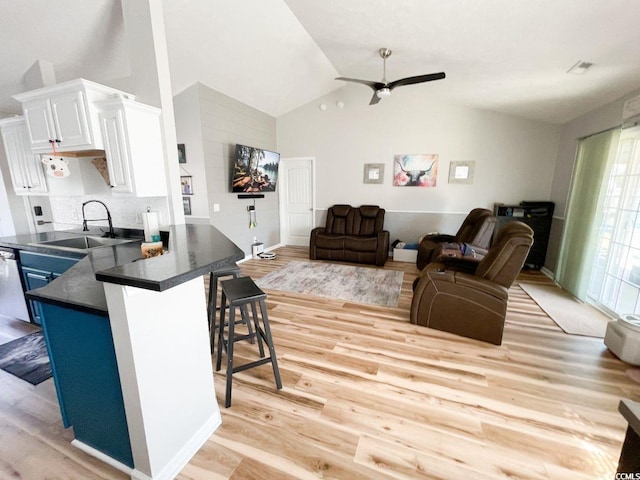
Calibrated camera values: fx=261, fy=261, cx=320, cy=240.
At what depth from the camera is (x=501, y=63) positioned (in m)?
2.88

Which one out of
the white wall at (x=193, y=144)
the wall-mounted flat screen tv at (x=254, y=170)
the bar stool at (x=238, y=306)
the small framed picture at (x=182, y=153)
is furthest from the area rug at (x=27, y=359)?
the wall-mounted flat screen tv at (x=254, y=170)

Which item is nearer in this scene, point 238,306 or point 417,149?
point 238,306

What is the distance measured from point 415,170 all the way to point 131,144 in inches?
182

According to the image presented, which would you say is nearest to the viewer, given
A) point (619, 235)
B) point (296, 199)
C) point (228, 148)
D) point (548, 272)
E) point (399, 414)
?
point (399, 414)

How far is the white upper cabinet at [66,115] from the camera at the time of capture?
2.04 meters

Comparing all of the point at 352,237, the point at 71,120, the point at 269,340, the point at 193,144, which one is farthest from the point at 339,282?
the point at 71,120

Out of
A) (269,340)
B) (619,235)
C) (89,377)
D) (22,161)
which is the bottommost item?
(269,340)

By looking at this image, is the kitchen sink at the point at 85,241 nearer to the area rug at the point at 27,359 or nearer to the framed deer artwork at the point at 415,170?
the area rug at the point at 27,359

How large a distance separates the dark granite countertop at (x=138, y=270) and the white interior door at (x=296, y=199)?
4.11 m

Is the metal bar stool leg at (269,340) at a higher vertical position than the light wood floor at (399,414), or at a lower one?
higher

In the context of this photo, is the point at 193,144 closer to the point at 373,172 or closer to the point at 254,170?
the point at 254,170

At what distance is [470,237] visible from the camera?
392 cm

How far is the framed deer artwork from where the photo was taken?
505cm

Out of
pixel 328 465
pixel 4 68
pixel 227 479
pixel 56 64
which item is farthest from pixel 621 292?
pixel 4 68
